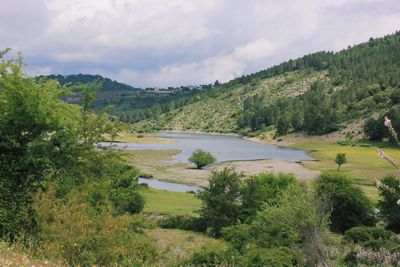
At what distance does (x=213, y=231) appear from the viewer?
43.1m

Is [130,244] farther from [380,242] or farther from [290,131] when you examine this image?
[290,131]

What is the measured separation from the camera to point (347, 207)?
45219 mm

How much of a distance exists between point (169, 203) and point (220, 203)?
491 inches

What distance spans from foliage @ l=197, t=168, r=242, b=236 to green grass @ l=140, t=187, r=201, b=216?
13.0 ft

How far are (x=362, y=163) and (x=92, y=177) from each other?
78.8m

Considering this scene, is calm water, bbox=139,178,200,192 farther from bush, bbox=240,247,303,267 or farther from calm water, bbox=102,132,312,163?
bush, bbox=240,247,303,267

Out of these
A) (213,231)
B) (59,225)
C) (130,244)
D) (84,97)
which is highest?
(84,97)

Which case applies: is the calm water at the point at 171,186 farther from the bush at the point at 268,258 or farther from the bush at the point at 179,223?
the bush at the point at 268,258

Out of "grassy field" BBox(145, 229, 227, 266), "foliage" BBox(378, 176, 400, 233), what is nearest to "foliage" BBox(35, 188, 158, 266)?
"grassy field" BBox(145, 229, 227, 266)

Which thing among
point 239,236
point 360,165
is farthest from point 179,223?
point 360,165

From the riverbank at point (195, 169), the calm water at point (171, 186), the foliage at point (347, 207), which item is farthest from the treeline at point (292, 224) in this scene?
the riverbank at point (195, 169)

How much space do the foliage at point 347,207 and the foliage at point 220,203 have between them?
7.99 meters

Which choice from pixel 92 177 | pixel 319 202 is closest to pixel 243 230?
pixel 319 202

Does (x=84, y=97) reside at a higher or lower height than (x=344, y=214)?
higher
